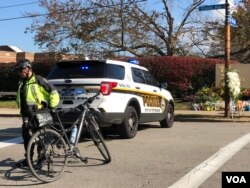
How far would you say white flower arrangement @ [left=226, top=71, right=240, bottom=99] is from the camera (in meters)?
17.9

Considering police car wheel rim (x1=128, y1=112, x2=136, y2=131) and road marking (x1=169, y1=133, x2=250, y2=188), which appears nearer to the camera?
road marking (x1=169, y1=133, x2=250, y2=188)

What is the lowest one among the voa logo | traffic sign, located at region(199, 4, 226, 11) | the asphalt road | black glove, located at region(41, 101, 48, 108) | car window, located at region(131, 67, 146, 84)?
the asphalt road

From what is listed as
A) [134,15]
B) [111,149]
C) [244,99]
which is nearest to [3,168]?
[111,149]

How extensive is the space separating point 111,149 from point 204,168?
2.59 m

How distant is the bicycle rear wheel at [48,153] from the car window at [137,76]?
17.2 feet

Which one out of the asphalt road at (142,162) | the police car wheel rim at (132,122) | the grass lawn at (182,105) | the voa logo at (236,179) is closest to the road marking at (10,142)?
the asphalt road at (142,162)

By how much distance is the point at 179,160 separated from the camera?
8.95 meters

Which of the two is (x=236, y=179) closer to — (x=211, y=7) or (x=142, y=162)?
(x=142, y=162)

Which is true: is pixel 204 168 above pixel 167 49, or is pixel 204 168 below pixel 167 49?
below

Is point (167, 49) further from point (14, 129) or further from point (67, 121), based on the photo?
point (67, 121)

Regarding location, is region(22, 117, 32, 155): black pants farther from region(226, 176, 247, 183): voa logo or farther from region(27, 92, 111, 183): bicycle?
region(226, 176, 247, 183): voa logo

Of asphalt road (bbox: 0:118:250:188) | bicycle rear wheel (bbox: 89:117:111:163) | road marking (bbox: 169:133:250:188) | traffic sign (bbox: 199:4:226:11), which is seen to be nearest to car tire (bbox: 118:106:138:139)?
asphalt road (bbox: 0:118:250:188)

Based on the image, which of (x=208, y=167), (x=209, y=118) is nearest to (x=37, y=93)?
(x=208, y=167)

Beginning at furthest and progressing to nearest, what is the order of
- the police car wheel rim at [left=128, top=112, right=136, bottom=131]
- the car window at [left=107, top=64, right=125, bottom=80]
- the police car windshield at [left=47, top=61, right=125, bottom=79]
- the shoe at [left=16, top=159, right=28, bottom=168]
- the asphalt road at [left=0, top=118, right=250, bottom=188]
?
the police car wheel rim at [left=128, top=112, right=136, bottom=131], the car window at [left=107, top=64, right=125, bottom=80], the police car windshield at [left=47, top=61, right=125, bottom=79], the shoe at [left=16, top=159, right=28, bottom=168], the asphalt road at [left=0, top=118, right=250, bottom=188]
